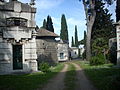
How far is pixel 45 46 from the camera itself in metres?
31.1

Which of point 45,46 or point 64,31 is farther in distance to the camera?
point 64,31

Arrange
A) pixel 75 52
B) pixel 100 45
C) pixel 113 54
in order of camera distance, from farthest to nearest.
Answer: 1. pixel 75 52
2. pixel 100 45
3. pixel 113 54

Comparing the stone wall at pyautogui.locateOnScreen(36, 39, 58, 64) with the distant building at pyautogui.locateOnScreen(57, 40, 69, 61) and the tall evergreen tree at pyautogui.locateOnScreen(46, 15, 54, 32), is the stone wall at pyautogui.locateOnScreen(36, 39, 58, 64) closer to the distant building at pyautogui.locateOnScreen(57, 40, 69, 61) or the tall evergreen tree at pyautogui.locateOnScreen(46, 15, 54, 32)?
the distant building at pyautogui.locateOnScreen(57, 40, 69, 61)

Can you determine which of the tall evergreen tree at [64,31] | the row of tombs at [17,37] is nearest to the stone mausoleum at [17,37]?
the row of tombs at [17,37]

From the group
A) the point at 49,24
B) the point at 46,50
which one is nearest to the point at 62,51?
the point at 49,24

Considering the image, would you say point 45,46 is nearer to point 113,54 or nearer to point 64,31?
point 113,54

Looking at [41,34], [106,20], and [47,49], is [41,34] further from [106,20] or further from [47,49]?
[106,20]

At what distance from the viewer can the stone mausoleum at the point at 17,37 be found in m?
17.5

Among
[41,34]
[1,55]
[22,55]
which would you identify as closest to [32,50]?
[22,55]

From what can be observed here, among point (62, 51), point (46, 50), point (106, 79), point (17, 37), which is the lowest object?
point (106, 79)

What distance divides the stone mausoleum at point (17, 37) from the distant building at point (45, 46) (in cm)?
1198

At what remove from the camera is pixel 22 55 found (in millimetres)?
18203

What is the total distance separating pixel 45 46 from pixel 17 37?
13.5 metres

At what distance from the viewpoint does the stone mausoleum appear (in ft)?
57.4
